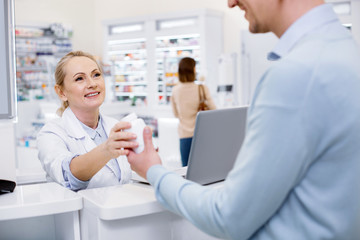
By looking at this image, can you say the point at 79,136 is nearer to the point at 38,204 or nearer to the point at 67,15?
the point at 38,204

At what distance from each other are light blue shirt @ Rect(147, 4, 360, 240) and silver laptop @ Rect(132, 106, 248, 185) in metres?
0.54

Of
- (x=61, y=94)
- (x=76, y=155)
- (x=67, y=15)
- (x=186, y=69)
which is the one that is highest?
(x=67, y=15)

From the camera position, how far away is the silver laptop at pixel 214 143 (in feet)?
5.09

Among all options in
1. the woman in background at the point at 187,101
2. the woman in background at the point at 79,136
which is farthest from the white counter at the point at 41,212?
the woman in background at the point at 187,101

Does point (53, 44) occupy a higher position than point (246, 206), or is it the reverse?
point (53, 44)

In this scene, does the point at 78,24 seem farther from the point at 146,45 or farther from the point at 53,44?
the point at 146,45

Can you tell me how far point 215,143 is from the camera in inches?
64.2

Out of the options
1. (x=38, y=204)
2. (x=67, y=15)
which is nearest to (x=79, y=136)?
(x=38, y=204)

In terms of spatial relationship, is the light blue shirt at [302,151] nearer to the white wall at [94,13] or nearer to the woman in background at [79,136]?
the woman in background at [79,136]

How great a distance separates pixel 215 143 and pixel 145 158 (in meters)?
0.44

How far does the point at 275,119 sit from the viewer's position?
890 millimetres

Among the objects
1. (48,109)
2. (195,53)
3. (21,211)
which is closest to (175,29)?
(195,53)

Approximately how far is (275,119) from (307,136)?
0.24ft

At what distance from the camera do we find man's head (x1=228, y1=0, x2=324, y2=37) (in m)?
1.01
